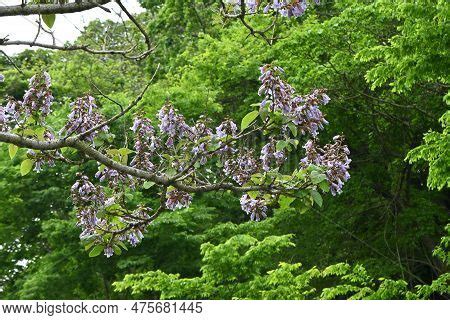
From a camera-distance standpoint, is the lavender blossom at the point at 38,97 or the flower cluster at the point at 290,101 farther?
the lavender blossom at the point at 38,97

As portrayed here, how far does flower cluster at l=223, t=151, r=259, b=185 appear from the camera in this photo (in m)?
3.65

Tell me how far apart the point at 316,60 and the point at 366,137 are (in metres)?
2.62

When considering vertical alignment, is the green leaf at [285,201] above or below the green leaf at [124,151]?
below

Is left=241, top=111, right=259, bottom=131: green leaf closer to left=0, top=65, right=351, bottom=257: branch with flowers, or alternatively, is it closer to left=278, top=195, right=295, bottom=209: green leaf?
left=0, top=65, right=351, bottom=257: branch with flowers

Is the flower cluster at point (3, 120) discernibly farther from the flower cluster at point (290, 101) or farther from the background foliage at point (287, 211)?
the background foliage at point (287, 211)

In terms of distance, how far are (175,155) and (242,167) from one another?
20.9 inches

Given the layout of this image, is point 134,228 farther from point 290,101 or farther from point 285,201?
point 290,101

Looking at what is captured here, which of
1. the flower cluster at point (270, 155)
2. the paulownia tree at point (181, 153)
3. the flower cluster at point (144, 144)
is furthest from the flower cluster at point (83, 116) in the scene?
the flower cluster at point (270, 155)

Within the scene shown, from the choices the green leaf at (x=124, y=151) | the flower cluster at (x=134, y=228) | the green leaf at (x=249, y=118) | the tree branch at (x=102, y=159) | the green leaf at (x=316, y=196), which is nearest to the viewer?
the tree branch at (x=102, y=159)

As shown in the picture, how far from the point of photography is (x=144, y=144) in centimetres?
379

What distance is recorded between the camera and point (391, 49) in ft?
30.4

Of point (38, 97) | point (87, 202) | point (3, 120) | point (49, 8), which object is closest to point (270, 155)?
point (87, 202)

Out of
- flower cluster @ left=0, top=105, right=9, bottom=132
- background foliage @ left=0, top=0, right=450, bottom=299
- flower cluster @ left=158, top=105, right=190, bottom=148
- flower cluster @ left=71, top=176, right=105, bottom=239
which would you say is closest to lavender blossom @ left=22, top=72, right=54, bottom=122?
flower cluster @ left=0, top=105, right=9, bottom=132

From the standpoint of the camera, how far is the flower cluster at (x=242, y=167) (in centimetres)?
365
